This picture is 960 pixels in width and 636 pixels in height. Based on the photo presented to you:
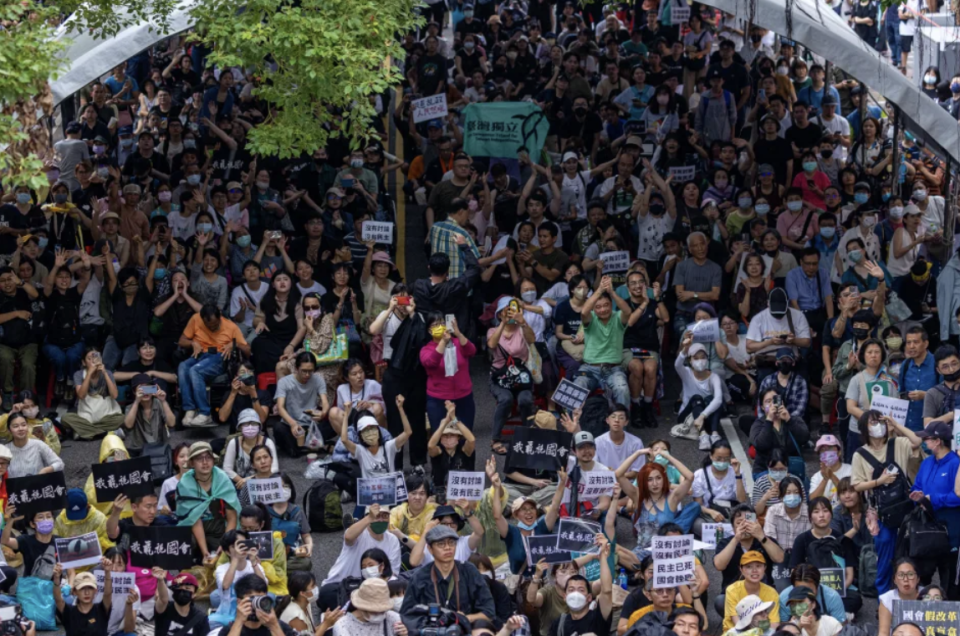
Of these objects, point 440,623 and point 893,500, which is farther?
point 893,500

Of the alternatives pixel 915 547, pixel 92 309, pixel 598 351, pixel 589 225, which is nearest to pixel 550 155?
pixel 589 225

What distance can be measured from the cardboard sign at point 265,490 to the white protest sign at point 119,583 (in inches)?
59.3

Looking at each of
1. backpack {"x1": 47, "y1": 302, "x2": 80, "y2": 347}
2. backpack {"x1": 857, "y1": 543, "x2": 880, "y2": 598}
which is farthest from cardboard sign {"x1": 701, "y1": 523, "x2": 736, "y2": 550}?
backpack {"x1": 47, "y1": 302, "x2": 80, "y2": 347}

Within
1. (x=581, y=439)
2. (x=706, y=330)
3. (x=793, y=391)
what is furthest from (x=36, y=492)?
(x=793, y=391)

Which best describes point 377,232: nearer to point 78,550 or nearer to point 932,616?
point 78,550

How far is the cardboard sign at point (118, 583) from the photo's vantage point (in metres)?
13.8

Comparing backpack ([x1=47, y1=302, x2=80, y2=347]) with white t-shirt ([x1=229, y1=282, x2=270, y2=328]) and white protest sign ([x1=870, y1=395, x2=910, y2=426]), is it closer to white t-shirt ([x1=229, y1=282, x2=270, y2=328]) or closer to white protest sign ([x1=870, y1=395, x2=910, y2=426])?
white t-shirt ([x1=229, y1=282, x2=270, y2=328])

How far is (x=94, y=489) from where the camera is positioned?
15.3 meters

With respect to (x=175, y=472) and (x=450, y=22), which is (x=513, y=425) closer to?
(x=175, y=472)

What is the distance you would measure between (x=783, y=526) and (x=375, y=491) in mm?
3459

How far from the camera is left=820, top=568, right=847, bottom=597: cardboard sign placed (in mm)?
14219

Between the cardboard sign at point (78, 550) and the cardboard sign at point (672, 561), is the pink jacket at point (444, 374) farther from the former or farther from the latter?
the cardboard sign at point (78, 550)

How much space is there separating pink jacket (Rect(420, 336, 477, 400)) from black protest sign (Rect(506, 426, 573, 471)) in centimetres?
149

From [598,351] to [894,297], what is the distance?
318 centimetres
